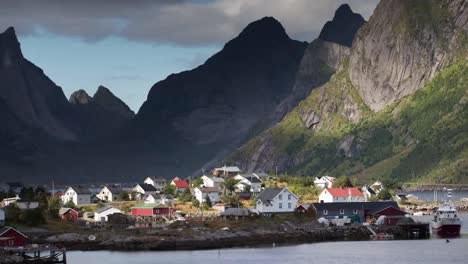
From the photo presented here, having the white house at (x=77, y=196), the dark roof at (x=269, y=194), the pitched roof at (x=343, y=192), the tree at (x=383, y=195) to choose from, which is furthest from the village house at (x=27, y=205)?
the tree at (x=383, y=195)

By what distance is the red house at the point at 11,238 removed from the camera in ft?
330

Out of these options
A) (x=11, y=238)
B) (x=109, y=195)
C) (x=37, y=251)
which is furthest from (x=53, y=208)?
(x=37, y=251)

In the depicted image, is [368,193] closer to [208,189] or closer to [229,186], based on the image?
[229,186]

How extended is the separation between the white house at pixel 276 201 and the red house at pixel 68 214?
22993 millimetres

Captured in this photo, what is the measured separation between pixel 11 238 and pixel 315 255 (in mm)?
28734

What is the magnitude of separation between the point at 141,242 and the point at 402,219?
Answer: 32.0 metres

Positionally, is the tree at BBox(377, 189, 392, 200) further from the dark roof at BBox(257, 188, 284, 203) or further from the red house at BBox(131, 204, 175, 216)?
the red house at BBox(131, 204, 175, 216)

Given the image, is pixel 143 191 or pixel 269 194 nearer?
pixel 269 194

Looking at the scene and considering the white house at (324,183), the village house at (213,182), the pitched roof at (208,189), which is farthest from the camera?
the white house at (324,183)

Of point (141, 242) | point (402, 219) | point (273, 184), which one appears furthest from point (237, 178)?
point (141, 242)

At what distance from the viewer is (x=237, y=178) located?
169250mm

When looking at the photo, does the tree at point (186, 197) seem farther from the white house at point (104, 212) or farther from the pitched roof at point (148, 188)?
the white house at point (104, 212)

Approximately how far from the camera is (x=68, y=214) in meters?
135

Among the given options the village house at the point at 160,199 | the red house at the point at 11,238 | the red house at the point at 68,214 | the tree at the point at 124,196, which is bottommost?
the red house at the point at 11,238
